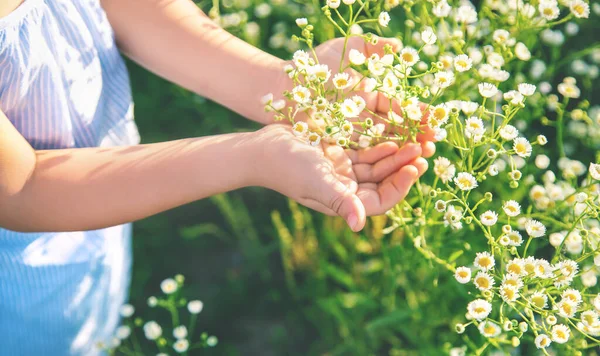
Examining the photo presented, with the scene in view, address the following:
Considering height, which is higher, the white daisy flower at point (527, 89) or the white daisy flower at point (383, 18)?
the white daisy flower at point (383, 18)

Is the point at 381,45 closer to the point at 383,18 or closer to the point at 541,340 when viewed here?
the point at 383,18

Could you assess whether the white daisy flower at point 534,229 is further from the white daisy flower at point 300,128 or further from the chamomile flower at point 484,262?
the white daisy flower at point 300,128

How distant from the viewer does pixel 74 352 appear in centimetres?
117

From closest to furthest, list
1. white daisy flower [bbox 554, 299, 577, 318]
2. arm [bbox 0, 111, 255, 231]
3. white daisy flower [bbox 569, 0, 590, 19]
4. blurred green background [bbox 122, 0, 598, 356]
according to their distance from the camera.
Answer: white daisy flower [bbox 554, 299, 577, 318] < arm [bbox 0, 111, 255, 231] < white daisy flower [bbox 569, 0, 590, 19] < blurred green background [bbox 122, 0, 598, 356]

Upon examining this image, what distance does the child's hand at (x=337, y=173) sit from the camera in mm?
808

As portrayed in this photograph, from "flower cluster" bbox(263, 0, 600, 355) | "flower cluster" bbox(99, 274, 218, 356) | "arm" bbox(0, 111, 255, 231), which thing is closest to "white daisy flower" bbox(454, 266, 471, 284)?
"flower cluster" bbox(263, 0, 600, 355)

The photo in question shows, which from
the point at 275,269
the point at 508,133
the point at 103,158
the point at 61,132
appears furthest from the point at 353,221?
the point at 275,269

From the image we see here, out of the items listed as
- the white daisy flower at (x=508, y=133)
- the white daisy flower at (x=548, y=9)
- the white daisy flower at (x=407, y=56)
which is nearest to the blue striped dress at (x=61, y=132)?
the white daisy flower at (x=407, y=56)

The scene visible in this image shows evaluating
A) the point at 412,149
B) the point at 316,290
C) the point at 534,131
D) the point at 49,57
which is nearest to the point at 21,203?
the point at 49,57

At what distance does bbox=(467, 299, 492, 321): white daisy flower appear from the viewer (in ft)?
2.59

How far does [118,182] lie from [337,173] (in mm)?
328

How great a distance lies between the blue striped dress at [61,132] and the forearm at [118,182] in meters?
0.03

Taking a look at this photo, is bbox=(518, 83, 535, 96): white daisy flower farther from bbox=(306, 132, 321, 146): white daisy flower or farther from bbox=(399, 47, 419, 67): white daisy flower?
bbox=(306, 132, 321, 146): white daisy flower

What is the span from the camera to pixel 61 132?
96 cm
